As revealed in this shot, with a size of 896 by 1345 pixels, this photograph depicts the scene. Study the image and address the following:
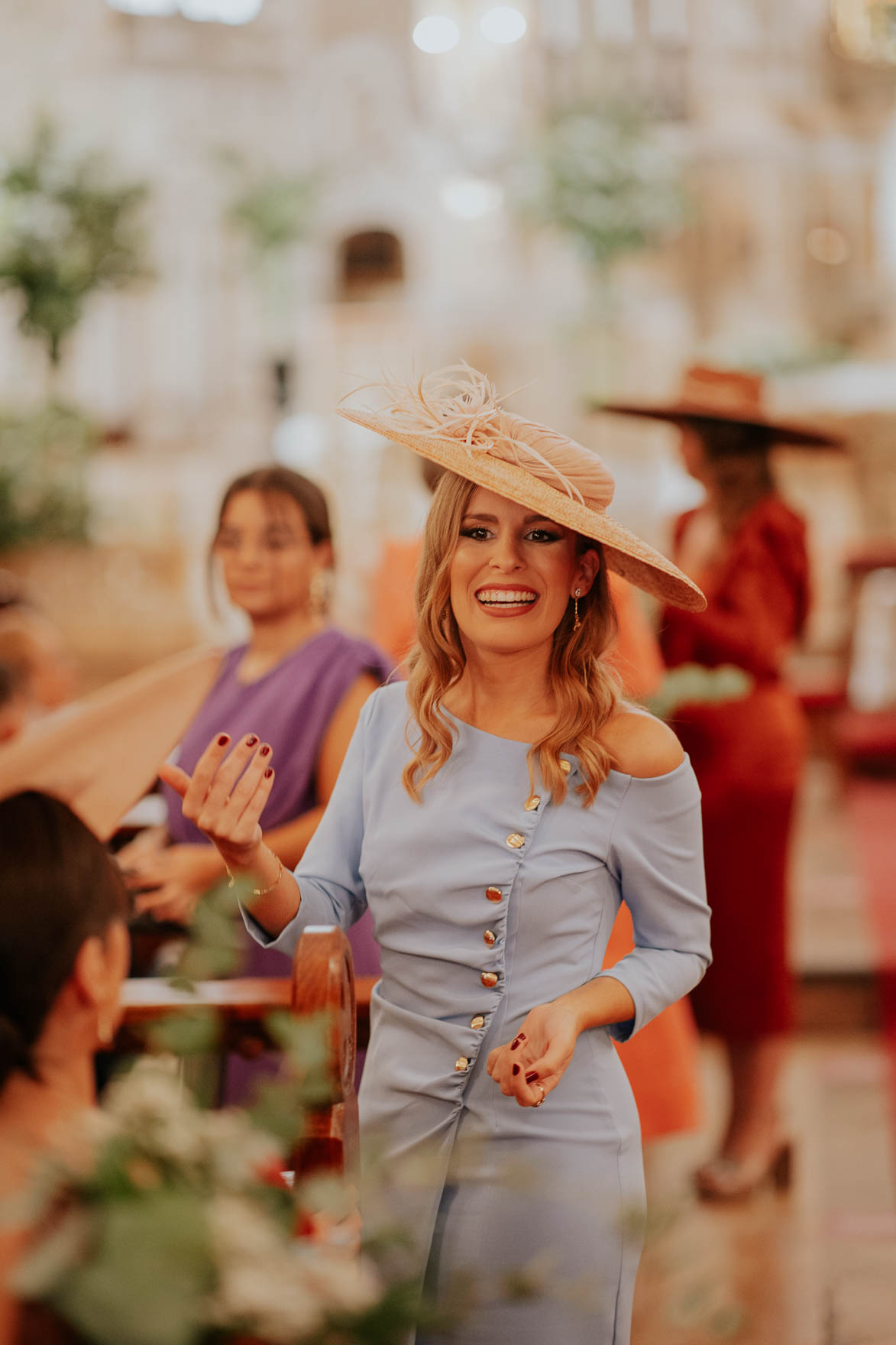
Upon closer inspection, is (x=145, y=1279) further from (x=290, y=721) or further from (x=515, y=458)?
(x=290, y=721)

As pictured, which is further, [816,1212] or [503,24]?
[503,24]

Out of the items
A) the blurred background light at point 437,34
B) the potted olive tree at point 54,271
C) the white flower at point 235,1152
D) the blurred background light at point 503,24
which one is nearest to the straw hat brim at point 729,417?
the white flower at point 235,1152

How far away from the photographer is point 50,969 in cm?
91

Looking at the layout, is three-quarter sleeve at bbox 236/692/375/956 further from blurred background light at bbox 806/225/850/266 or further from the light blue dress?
blurred background light at bbox 806/225/850/266

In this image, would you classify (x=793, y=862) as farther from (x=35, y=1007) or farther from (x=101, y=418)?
(x=101, y=418)

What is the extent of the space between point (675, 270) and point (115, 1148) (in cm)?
1682

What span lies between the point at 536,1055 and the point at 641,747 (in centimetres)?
27

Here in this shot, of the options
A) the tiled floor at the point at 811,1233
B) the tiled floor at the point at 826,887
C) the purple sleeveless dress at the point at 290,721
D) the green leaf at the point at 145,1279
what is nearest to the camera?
the green leaf at the point at 145,1279

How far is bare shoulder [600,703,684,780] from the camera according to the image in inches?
42.8

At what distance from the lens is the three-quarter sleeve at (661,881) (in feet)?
3.53

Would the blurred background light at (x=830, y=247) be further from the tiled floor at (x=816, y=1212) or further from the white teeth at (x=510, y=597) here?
the white teeth at (x=510, y=597)

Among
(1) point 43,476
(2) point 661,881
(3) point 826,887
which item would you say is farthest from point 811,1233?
(1) point 43,476

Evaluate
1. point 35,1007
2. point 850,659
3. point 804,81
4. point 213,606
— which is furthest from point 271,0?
point 35,1007

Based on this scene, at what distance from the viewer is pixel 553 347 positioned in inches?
572
